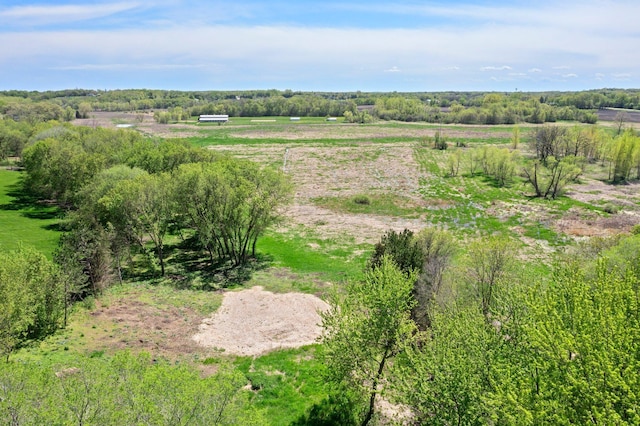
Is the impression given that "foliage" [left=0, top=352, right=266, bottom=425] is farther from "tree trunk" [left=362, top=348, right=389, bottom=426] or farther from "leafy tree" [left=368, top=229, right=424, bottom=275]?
"leafy tree" [left=368, top=229, right=424, bottom=275]

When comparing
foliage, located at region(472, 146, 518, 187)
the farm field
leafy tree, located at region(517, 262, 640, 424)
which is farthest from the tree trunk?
foliage, located at region(472, 146, 518, 187)

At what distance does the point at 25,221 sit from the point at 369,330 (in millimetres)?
58004

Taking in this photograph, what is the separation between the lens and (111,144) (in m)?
69.7

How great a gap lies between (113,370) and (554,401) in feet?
49.9

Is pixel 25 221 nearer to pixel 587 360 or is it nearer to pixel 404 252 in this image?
pixel 404 252

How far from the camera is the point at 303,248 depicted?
4881cm

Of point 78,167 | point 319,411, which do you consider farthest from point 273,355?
point 78,167

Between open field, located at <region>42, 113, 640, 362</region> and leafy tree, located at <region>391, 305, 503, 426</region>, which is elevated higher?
leafy tree, located at <region>391, 305, 503, 426</region>

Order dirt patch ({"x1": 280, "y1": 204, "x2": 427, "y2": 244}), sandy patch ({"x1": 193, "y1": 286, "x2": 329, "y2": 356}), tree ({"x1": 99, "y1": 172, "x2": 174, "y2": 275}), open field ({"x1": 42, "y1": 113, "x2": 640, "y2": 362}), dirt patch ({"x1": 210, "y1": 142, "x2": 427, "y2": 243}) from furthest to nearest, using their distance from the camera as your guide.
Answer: dirt patch ({"x1": 210, "y1": 142, "x2": 427, "y2": 243}) → dirt patch ({"x1": 280, "y1": 204, "x2": 427, "y2": 244}) → tree ({"x1": 99, "y1": 172, "x2": 174, "y2": 275}) → open field ({"x1": 42, "y1": 113, "x2": 640, "y2": 362}) → sandy patch ({"x1": 193, "y1": 286, "x2": 329, "y2": 356})

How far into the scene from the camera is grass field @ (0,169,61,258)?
47.3 metres

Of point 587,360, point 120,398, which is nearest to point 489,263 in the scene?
point 587,360

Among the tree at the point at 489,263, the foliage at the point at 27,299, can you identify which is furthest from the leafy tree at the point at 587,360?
the foliage at the point at 27,299

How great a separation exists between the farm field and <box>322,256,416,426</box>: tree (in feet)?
12.8

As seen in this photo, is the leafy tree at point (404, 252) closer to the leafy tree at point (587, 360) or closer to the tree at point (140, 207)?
the leafy tree at point (587, 360)
